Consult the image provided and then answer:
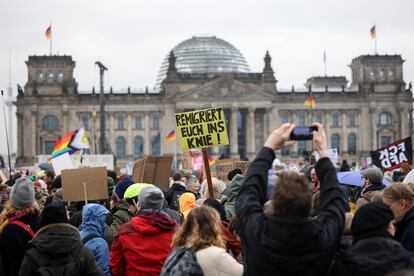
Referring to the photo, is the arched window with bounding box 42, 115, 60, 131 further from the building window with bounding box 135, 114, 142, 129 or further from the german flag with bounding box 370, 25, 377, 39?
the german flag with bounding box 370, 25, 377, 39

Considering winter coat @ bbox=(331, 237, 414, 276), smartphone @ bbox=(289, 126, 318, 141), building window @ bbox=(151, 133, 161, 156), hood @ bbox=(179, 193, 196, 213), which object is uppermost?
smartphone @ bbox=(289, 126, 318, 141)

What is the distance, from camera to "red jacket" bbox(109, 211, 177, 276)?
729cm

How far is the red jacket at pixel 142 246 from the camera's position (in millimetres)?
7285

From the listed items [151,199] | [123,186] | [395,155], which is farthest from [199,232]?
[395,155]

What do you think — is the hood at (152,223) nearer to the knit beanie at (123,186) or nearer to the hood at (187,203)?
the hood at (187,203)

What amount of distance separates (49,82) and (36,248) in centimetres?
8369

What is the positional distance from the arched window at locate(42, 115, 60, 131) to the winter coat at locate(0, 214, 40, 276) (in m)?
80.3

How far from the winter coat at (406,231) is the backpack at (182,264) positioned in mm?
1821

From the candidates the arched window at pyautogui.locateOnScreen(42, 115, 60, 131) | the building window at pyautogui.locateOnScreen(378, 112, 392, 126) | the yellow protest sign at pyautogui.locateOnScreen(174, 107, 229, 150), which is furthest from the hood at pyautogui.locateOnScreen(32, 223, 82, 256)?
the building window at pyautogui.locateOnScreen(378, 112, 392, 126)

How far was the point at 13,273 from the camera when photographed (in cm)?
779

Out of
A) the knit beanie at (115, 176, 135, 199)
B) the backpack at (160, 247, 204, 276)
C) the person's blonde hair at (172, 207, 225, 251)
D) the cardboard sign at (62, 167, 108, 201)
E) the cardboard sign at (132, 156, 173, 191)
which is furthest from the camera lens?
the cardboard sign at (132, 156, 173, 191)

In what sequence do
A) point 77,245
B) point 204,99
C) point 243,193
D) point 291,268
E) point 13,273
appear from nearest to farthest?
point 291,268 < point 243,193 < point 77,245 < point 13,273 < point 204,99

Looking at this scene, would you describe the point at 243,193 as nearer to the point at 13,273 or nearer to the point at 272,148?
the point at 272,148

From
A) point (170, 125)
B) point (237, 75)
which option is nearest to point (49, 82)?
point (170, 125)
